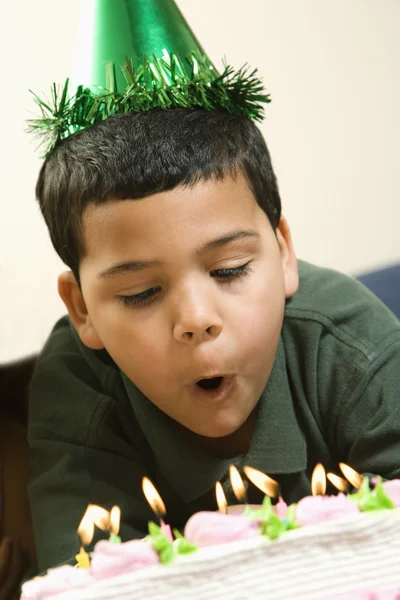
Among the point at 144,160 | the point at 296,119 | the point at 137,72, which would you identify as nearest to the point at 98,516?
the point at 144,160

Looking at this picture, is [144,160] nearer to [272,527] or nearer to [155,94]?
[155,94]

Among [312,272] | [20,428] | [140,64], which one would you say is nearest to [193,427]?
[312,272]

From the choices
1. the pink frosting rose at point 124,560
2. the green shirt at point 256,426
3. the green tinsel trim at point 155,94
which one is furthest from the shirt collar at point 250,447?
the pink frosting rose at point 124,560

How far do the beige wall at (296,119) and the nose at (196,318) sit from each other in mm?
794

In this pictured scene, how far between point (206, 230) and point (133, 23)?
0.96ft

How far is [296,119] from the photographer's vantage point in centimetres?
165

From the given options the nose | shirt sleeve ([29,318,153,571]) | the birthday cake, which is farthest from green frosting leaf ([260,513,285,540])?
shirt sleeve ([29,318,153,571])

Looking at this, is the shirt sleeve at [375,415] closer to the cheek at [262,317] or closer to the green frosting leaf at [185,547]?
the cheek at [262,317]

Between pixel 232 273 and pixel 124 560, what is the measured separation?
0.40 m

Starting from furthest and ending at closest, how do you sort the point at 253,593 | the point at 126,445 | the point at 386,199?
the point at 386,199 < the point at 126,445 < the point at 253,593

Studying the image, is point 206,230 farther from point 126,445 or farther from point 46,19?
point 46,19

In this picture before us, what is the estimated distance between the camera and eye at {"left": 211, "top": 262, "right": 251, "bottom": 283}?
31.3 inches

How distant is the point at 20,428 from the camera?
1349 millimetres

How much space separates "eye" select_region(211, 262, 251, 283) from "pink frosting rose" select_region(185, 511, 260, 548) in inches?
13.6
